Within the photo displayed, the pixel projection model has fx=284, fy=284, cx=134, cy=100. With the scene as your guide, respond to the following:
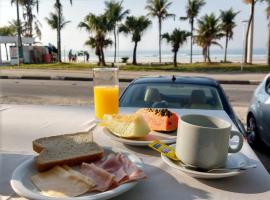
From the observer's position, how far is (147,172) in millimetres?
1176

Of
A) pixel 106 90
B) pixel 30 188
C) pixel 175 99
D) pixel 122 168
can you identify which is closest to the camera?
pixel 30 188

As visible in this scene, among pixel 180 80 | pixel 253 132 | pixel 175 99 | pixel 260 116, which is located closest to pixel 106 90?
pixel 180 80

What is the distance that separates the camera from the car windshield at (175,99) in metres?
3.12

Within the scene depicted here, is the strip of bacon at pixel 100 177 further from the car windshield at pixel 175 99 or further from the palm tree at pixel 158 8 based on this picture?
the palm tree at pixel 158 8

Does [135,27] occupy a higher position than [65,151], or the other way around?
[135,27]

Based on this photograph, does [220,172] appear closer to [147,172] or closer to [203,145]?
[203,145]

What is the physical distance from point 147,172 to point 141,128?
1.02 feet

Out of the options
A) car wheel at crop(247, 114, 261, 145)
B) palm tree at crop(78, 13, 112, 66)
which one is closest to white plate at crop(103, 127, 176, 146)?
car wheel at crop(247, 114, 261, 145)

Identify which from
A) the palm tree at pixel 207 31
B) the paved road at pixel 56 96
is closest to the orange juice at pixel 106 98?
the paved road at pixel 56 96

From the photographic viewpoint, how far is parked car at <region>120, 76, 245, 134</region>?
3118 mm

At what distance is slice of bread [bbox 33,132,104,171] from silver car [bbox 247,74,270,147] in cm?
342

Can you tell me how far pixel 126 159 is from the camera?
1.15 meters

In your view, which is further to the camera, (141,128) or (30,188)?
(141,128)

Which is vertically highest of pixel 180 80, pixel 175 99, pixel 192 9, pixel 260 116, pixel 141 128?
pixel 192 9
